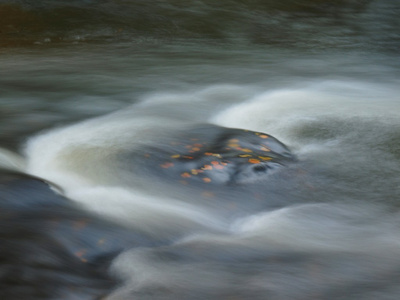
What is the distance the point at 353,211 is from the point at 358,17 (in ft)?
28.1

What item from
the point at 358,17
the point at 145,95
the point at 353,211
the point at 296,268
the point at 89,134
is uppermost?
the point at 358,17

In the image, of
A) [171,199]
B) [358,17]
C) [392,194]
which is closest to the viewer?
[171,199]

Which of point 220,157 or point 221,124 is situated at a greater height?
point 221,124

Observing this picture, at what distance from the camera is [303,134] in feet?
20.0

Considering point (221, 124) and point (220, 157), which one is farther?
point (221, 124)

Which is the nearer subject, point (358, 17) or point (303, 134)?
point (303, 134)

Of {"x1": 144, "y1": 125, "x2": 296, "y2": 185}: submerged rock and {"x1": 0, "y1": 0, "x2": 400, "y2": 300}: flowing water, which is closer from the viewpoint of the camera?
{"x1": 0, "y1": 0, "x2": 400, "y2": 300}: flowing water

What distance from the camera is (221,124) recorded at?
257 inches

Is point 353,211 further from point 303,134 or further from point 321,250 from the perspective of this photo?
point 303,134

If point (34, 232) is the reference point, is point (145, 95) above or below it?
Answer: above

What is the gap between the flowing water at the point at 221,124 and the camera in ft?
11.9

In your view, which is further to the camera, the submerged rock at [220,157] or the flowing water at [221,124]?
the submerged rock at [220,157]

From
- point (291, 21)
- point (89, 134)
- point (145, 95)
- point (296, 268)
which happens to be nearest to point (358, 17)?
point (291, 21)

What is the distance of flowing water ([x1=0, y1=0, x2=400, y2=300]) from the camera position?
3621 millimetres
